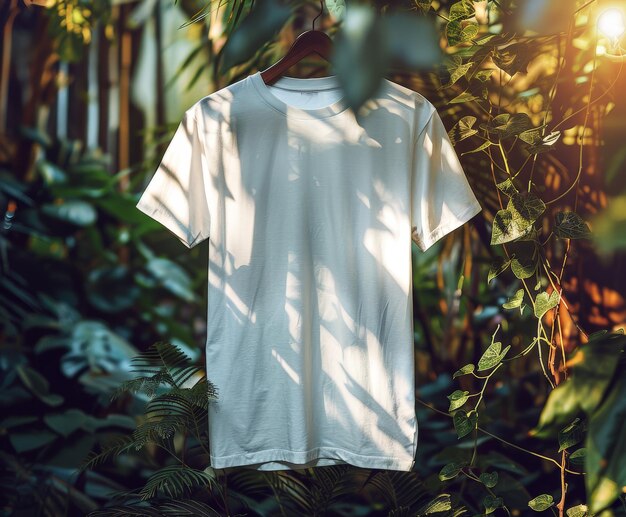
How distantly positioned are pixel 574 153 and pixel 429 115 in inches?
15.4

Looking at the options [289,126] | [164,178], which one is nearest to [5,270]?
[164,178]

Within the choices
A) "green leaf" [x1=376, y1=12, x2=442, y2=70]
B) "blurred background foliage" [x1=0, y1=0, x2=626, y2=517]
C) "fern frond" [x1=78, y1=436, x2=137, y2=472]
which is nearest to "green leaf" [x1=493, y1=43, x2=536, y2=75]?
"blurred background foliage" [x1=0, y1=0, x2=626, y2=517]

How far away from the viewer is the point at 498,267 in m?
1.20

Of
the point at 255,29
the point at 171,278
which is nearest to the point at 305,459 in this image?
the point at 255,29

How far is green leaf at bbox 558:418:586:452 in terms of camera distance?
114cm

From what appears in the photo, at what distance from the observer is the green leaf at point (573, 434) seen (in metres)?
1.14

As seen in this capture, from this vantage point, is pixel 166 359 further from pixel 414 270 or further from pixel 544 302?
pixel 414 270

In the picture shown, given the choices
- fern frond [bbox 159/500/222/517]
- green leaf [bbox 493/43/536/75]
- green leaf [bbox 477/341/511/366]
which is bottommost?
fern frond [bbox 159/500/222/517]

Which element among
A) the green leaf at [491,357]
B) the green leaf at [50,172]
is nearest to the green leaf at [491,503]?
the green leaf at [491,357]

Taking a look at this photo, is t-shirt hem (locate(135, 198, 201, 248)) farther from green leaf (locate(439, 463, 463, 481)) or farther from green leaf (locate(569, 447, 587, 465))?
green leaf (locate(569, 447, 587, 465))

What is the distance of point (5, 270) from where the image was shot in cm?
221

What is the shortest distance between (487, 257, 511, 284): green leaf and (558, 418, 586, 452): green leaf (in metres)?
0.28

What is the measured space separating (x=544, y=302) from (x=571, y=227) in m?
0.13

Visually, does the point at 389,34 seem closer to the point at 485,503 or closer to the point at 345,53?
the point at 345,53
